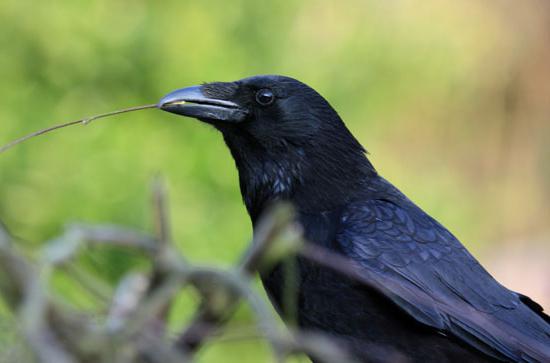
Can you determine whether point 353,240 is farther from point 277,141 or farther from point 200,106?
point 200,106

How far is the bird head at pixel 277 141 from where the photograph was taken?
3.36 metres

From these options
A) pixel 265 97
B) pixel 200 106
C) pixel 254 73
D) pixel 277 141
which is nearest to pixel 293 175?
pixel 277 141

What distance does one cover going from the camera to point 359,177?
352cm

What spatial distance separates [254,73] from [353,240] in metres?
3.70

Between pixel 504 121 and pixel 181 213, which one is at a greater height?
pixel 504 121

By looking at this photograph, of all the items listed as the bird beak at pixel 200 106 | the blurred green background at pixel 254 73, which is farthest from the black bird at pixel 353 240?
the blurred green background at pixel 254 73

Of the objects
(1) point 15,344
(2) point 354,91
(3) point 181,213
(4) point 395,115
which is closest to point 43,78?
(3) point 181,213

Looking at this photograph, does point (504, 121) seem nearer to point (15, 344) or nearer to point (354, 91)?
point (354, 91)

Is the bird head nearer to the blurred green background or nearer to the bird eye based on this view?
the bird eye

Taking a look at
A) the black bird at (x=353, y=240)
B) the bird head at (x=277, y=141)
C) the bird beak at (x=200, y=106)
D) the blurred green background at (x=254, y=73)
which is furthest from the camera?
the blurred green background at (x=254, y=73)

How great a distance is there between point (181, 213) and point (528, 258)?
12.3ft

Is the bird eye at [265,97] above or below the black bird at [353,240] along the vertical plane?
above

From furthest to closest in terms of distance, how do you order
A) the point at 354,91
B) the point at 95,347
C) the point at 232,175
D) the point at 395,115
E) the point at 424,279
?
the point at 395,115
the point at 354,91
the point at 232,175
the point at 424,279
the point at 95,347

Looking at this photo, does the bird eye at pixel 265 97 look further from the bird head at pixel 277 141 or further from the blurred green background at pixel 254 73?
the blurred green background at pixel 254 73
